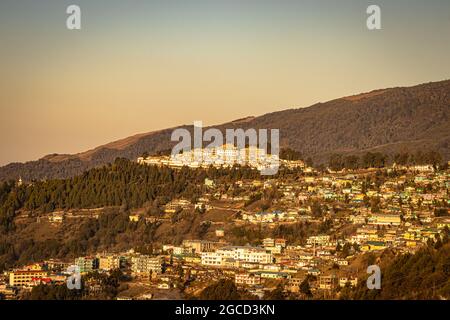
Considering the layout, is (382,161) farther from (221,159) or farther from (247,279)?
(247,279)

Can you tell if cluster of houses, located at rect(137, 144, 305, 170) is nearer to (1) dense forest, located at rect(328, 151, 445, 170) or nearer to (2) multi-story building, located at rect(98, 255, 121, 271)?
(1) dense forest, located at rect(328, 151, 445, 170)

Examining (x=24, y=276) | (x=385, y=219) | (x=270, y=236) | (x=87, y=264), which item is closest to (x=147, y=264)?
(x=87, y=264)

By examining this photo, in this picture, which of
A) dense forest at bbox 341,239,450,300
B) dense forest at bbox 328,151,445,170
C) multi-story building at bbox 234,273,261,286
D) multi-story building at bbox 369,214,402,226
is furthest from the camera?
dense forest at bbox 328,151,445,170

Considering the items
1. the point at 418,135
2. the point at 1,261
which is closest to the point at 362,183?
the point at 1,261

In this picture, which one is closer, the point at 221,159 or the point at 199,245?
the point at 199,245

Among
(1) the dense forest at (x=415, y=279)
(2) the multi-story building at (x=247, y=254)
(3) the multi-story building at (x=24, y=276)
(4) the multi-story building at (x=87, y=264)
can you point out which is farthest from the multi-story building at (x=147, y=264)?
(1) the dense forest at (x=415, y=279)

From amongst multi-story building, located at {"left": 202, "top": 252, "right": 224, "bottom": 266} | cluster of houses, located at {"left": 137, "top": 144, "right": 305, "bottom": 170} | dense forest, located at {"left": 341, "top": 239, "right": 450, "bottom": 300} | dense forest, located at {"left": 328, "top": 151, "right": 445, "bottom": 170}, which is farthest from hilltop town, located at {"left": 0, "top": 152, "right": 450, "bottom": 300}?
cluster of houses, located at {"left": 137, "top": 144, "right": 305, "bottom": 170}

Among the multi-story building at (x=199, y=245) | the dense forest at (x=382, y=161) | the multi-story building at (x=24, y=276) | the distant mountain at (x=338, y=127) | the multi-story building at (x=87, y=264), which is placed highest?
the distant mountain at (x=338, y=127)

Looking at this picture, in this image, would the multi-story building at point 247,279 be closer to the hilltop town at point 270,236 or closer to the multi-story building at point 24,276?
the hilltop town at point 270,236
